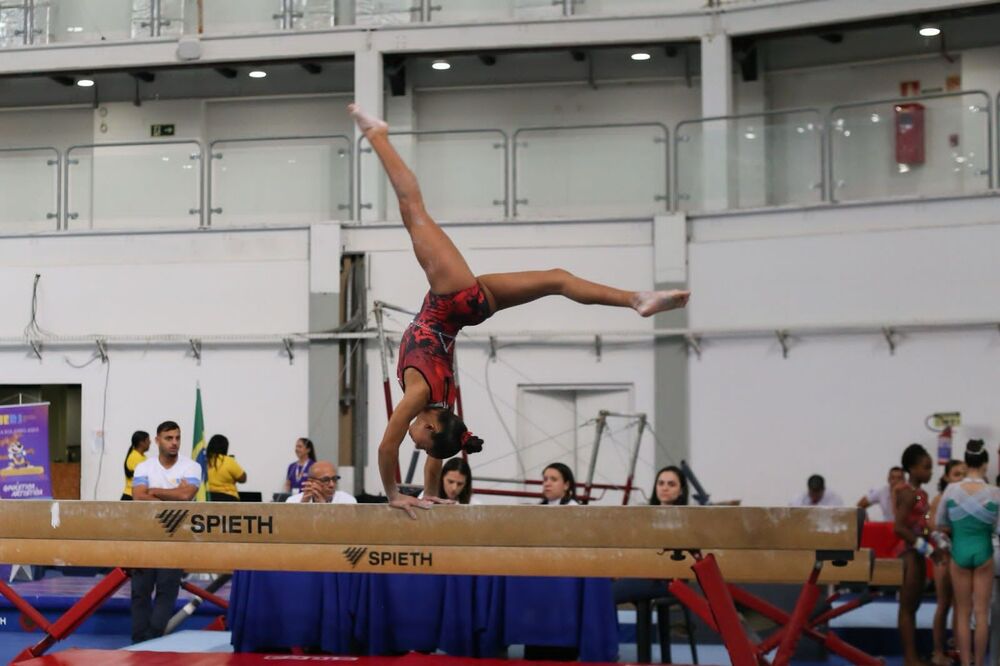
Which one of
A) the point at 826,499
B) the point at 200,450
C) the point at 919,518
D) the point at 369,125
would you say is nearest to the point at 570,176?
the point at 826,499

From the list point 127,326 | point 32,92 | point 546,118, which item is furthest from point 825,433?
point 32,92

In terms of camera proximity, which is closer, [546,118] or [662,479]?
[662,479]

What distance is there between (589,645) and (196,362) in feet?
29.3

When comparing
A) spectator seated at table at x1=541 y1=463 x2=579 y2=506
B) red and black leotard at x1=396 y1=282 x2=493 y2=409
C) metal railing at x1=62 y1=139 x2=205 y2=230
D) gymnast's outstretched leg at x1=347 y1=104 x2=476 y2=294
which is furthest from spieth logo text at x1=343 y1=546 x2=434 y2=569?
metal railing at x1=62 y1=139 x2=205 y2=230

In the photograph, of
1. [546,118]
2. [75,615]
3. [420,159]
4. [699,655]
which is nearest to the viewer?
[75,615]

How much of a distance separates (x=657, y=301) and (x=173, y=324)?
1052 centimetres

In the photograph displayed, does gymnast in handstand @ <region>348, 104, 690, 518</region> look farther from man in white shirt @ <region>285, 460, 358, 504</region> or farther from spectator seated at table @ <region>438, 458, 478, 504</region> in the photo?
man in white shirt @ <region>285, 460, 358, 504</region>

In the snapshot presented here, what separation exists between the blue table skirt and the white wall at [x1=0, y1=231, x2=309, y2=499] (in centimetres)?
722

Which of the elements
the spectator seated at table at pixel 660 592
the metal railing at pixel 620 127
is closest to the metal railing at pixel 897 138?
the metal railing at pixel 620 127

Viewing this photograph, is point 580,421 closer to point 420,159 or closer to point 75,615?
point 420,159

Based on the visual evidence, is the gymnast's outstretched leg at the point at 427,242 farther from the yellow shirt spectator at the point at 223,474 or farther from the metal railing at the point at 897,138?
the metal railing at the point at 897,138

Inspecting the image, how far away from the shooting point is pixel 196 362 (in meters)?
15.4

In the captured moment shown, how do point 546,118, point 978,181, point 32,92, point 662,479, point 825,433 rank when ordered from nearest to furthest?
point 662,479 → point 978,181 → point 825,433 → point 546,118 → point 32,92

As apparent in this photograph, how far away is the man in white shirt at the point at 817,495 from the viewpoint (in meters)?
12.0
